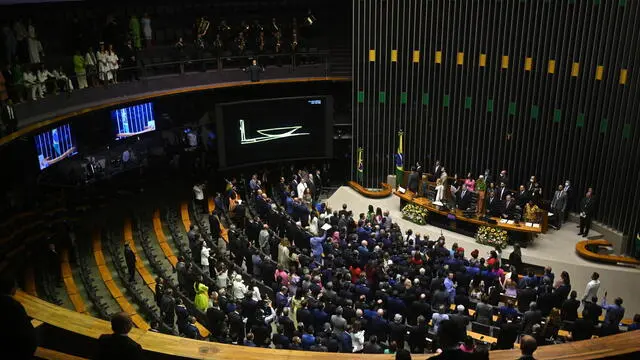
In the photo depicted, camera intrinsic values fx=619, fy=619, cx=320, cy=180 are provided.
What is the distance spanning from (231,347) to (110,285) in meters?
10.1

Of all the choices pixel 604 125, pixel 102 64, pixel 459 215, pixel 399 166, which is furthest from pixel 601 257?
pixel 102 64

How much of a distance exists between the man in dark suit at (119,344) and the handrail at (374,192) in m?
17.0

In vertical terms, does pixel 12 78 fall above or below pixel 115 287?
above

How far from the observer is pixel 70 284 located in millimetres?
13492

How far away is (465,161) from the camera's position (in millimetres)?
20875

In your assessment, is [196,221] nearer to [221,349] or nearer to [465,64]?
[465,64]

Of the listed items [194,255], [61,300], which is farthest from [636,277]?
[61,300]

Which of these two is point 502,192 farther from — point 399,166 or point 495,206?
point 399,166

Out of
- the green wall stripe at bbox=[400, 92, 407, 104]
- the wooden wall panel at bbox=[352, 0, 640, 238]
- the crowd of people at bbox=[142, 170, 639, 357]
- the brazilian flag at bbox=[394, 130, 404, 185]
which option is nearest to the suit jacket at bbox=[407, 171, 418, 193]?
the brazilian flag at bbox=[394, 130, 404, 185]

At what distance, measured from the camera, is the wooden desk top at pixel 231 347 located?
413 centimetres

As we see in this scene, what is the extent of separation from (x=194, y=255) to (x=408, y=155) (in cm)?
980

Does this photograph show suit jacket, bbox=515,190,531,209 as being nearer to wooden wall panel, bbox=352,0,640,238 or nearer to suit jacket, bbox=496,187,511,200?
suit jacket, bbox=496,187,511,200

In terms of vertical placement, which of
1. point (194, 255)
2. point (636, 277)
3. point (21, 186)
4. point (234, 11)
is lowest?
point (636, 277)

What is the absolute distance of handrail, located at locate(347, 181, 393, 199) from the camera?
20.7 metres
